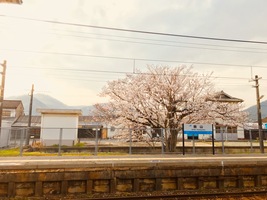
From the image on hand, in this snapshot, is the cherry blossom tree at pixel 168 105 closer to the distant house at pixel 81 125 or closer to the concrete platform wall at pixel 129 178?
the concrete platform wall at pixel 129 178

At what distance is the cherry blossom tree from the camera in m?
20.3

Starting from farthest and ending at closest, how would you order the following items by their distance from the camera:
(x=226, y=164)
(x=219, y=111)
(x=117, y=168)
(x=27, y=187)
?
(x=219, y=111) → (x=226, y=164) → (x=117, y=168) → (x=27, y=187)

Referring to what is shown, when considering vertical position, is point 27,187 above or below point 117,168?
below

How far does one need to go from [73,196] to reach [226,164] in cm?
726

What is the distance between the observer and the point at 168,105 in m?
20.5

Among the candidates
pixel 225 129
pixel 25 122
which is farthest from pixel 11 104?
pixel 225 129

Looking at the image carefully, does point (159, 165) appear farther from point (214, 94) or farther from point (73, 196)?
point (214, 94)

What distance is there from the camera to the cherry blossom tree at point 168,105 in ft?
66.5

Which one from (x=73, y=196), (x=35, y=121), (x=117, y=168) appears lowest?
(x=73, y=196)

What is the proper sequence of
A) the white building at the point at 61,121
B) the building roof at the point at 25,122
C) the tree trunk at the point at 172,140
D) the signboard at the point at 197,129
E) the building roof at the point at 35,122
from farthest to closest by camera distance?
the building roof at the point at 25,122 → the building roof at the point at 35,122 → the white building at the point at 61,121 → the tree trunk at the point at 172,140 → the signboard at the point at 197,129

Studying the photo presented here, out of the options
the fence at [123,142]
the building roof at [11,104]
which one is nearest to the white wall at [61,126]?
the fence at [123,142]

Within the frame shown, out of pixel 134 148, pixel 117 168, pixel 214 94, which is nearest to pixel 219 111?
pixel 214 94

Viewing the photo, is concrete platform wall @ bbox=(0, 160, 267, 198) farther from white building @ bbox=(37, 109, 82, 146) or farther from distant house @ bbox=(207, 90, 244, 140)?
white building @ bbox=(37, 109, 82, 146)

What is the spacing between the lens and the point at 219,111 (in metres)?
21.4
